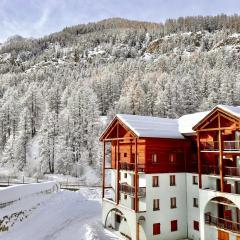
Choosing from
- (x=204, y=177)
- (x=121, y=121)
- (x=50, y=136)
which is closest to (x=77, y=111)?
(x=50, y=136)

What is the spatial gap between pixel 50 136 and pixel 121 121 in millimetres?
35744

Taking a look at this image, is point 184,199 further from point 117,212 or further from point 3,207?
point 3,207

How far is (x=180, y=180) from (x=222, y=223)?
6.28 meters

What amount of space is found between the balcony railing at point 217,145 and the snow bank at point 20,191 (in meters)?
19.3

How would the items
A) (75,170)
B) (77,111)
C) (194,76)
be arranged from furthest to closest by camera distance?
(194,76)
(77,111)
(75,170)

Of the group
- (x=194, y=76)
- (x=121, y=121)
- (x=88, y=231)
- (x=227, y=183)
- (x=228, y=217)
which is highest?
(x=194, y=76)

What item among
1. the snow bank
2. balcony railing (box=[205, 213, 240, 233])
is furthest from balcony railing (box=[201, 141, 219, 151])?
the snow bank

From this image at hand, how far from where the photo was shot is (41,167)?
60.7 m

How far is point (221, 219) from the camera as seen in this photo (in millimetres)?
25047

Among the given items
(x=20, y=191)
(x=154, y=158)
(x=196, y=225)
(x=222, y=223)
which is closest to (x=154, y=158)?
(x=154, y=158)

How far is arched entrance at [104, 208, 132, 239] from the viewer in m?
30.0

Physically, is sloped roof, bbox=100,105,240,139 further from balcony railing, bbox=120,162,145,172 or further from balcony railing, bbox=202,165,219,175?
Result: balcony railing, bbox=202,165,219,175

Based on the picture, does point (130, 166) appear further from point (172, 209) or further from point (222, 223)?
point (222, 223)

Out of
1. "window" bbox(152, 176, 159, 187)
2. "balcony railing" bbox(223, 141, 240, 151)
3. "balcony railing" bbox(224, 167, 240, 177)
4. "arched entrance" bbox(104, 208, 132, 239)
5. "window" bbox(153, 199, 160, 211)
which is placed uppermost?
"balcony railing" bbox(223, 141, 240, 151)
